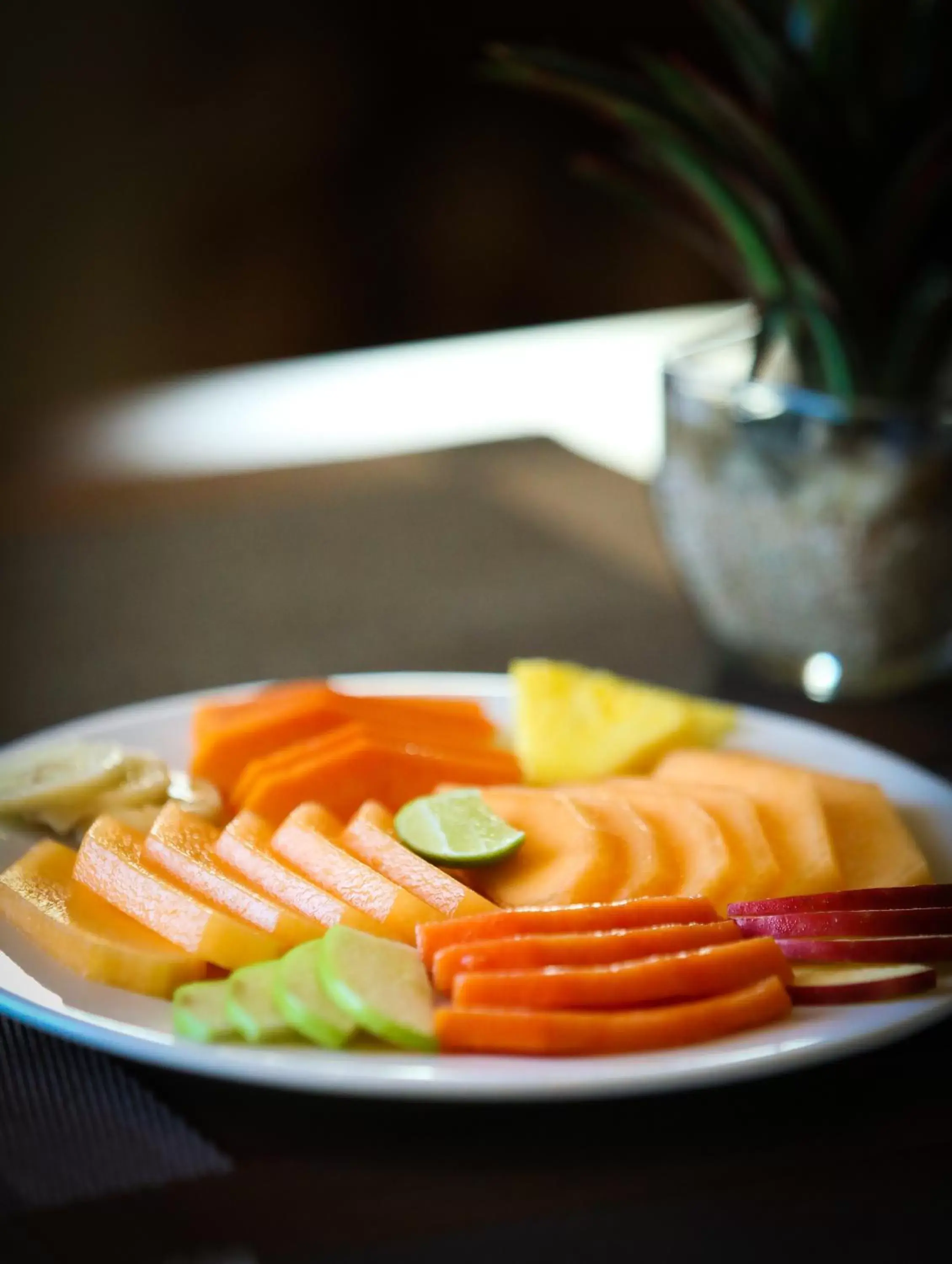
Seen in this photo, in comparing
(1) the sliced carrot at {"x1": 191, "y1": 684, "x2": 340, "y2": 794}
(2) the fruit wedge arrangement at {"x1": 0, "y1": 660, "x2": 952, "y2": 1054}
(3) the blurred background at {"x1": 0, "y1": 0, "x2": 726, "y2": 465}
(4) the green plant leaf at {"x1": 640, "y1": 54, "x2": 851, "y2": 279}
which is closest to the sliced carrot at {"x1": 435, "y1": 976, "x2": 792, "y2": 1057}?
(2) the fruit wedge arrangement at {"x1": 0, "y1": 660, "x2": 952, "y2": 1054}

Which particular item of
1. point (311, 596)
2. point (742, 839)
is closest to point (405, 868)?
point (742, 839)

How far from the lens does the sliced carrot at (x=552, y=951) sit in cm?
101

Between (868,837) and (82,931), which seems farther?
(868,837)

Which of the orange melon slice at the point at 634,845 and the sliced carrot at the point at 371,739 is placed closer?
the orange melon slice at the point at 634,845

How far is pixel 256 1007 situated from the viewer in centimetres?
99

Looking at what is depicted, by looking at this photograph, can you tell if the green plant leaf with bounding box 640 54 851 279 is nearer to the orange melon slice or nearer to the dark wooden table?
the dark wooden table

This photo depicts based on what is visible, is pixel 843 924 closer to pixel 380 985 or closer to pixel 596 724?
pixel 380 985

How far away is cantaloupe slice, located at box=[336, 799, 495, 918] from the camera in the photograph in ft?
3.66

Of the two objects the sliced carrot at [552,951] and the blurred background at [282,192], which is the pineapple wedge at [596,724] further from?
the blurred background at [282,192]

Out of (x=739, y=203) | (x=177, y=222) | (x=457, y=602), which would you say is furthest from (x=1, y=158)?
(x=739, y=203)

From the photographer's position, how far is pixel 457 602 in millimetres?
2111

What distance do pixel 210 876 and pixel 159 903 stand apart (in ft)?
0.15

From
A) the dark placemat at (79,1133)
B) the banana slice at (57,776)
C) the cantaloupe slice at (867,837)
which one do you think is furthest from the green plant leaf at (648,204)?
the dark placemat at (79,1133)

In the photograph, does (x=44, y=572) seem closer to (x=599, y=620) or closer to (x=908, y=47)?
(x=599, y=620)
